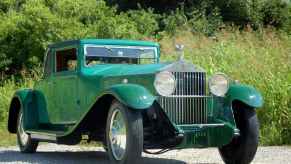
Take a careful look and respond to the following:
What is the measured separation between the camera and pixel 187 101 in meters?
8.39

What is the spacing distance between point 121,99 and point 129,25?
48.6 ft

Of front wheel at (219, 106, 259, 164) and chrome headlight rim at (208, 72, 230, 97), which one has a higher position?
chrome headlight rim at (208, 72, 230, 97)

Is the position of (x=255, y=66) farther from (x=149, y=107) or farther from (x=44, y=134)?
(x=149, y=107)

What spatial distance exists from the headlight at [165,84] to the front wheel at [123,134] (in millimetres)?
560

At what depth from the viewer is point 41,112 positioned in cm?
1112

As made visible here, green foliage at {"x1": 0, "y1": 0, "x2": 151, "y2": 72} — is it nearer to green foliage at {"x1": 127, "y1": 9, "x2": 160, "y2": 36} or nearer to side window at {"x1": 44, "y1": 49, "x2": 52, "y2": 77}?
green foliage at {"x1": 127, "y1": 9, "x2": 160, "y2": 36}

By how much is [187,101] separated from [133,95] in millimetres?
937

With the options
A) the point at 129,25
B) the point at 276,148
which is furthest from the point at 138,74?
the point at 129,25

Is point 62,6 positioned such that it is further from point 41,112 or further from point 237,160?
point 237,160

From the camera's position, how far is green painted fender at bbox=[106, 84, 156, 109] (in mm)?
7645

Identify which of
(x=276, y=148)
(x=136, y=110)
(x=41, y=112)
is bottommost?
(x=276, y=148)

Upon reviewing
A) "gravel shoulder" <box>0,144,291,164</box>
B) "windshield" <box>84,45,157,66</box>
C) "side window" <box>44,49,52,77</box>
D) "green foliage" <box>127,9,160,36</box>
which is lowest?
"gravel shoulder" <box>0,144,291,164</box>

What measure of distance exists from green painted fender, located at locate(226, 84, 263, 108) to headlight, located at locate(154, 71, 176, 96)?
888 mm

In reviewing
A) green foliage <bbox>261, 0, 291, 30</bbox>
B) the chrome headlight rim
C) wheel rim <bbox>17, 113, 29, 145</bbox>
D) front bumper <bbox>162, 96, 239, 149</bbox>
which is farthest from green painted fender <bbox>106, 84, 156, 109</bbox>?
green foliage <bbox>261, 0, 291, 30</bbox>
